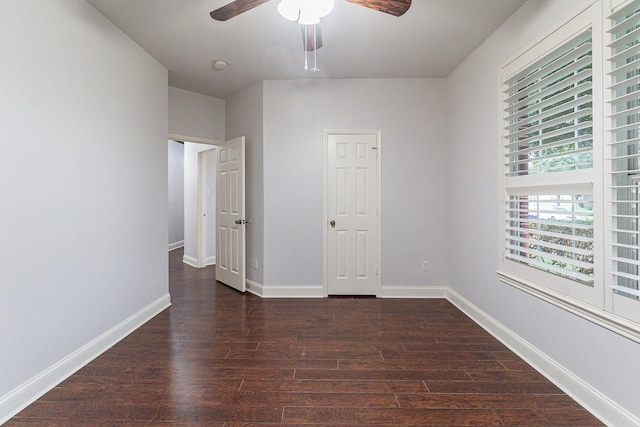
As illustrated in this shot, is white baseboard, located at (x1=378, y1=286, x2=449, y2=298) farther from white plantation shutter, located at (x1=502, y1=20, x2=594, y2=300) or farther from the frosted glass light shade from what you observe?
the frosted glass light shade

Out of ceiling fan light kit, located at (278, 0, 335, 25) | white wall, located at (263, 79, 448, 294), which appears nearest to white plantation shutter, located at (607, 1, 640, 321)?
ceiling fan light kit, located at (278, 0, 335, 25)

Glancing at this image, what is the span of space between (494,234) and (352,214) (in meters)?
1.60

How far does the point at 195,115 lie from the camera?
423cm

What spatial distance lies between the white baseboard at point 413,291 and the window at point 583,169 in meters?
1.40

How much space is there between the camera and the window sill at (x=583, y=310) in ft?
5.14

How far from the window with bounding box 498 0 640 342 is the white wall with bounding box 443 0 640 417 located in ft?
0.44

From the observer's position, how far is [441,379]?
2.07 m

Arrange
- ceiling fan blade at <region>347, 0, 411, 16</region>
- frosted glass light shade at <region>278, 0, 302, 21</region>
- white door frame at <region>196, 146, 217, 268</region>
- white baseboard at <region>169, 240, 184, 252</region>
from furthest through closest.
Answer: white baseboard at <region>169, 240, 184, 252</region> → white door frame at <region>196, 146, 217, 268</region> → frosted glass light shade at <region>278, 0, 302, 21</region> → ceiling fan blade at <region>347, 0, 411, 16</region>

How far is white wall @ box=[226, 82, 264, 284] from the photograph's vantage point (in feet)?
12.9

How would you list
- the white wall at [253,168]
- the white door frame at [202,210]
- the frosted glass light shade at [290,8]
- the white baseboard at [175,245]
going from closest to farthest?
1. the frosted glass light shade at [290,8]
2. the white wall at [253,168]
3. the white door frame at [202,210]
4. the white baseboard at [175,245]

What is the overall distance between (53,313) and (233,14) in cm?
223

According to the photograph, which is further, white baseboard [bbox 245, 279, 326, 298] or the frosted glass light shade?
white baseboard [bbox 245, 279, 326, 298]

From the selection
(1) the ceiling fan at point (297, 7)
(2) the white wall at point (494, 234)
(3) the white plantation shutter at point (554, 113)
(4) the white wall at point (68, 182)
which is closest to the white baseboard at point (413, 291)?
(2) the white wall at point (494, 234)

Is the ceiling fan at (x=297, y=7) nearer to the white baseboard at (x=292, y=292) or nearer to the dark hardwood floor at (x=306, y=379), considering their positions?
the dark hardwood floor at (x=306, y=379)
